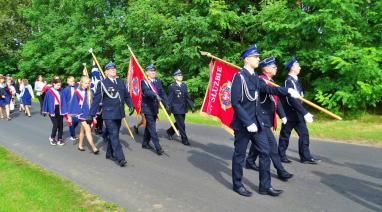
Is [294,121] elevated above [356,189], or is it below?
above

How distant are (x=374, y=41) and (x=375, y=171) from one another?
27.0 feet

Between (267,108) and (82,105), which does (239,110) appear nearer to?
(267,108)

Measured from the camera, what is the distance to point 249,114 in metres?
6.06

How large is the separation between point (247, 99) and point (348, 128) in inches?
303

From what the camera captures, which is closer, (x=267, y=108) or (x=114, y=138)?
(x=267, y=108)

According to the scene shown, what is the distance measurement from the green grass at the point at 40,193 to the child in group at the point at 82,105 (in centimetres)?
186

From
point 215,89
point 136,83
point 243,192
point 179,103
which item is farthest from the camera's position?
point 179,103

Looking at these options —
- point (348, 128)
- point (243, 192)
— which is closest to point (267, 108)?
point (243, 192)

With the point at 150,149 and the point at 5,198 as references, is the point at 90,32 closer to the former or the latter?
the point at 150,149

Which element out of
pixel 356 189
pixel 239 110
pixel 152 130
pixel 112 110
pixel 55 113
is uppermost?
pixel 239 110

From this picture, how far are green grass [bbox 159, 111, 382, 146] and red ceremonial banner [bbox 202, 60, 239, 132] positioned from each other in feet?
5.87

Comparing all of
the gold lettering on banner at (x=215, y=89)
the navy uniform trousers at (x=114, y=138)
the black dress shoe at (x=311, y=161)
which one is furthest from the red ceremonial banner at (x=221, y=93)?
the navy uniform trousers at (x=114, y=138)

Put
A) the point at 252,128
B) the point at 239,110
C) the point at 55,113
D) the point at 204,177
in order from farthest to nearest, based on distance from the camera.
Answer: the point at 55,113 < the point at 204,177 < the point at 239,110 < the point at 252,128

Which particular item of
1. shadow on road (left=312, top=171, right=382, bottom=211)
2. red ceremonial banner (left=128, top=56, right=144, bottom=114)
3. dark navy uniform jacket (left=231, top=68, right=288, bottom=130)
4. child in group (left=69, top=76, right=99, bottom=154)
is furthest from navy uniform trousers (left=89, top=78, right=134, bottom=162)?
shadow on road (left=312, top=171, right=382, bottom=211)
